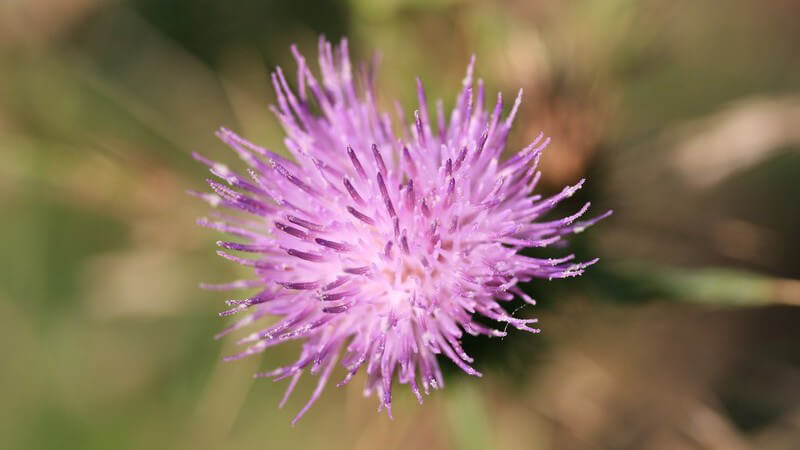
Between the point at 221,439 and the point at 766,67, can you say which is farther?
the point at 221,439

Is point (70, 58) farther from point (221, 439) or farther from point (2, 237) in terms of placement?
point (221, 439)

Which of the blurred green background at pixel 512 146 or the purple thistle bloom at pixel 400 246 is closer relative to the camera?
the purple thistle bloom at pixel 400 246

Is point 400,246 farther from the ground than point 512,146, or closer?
closer

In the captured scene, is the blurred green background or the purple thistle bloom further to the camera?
the blurred green background

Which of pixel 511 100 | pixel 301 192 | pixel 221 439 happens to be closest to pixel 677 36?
pixel 511 100
